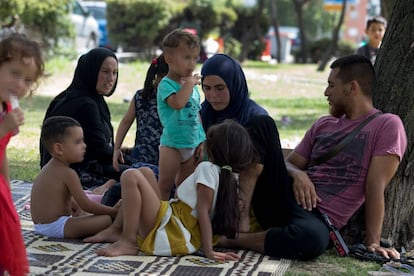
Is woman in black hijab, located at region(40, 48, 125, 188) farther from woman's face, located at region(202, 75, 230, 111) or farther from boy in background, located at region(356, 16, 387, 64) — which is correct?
boy in background, located at region(356, 16, 387, 64)

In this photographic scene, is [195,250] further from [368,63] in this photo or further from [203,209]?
[368,63]

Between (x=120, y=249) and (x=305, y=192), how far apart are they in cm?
118

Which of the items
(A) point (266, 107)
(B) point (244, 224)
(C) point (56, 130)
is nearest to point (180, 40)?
(C) point (56, 130)

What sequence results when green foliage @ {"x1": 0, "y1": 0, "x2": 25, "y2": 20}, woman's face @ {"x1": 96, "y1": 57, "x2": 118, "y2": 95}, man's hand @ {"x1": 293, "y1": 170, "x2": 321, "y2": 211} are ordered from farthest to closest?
green foliage @ {"x1": 0, "y1": 0, "x2": 25, "y2": 20}, woman's face @ {"x1": 96, "y1": 57, "x2": 118, "y2": 95}, man's hand @ {"x1": 293, "y1": 170, "x2": 321, "y2": 211}

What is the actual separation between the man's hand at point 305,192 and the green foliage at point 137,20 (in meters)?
20.4

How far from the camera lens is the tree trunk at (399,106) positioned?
515cm

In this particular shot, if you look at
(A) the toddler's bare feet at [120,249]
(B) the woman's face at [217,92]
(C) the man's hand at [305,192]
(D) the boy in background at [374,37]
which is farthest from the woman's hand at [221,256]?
(D) the boy in background at [374,37]

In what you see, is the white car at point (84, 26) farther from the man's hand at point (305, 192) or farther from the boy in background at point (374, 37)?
the man's hand at point (305, 192)

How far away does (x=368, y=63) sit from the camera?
16.5ft

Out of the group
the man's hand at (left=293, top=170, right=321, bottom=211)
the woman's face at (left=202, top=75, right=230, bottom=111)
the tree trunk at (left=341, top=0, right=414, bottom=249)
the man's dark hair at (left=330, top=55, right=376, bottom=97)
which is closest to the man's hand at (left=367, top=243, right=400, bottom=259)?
the tree trunk at (left=341, top=0, right=414, bottom=249)

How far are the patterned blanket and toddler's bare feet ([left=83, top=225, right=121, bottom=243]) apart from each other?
0.05 m

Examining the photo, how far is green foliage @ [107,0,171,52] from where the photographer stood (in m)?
25.0

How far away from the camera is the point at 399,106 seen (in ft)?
17.0

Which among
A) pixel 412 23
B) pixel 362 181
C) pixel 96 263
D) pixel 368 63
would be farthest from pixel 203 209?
pixel 412 23
